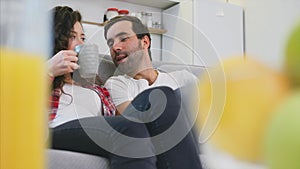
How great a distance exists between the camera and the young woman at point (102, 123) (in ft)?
2.25

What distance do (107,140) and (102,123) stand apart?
5 cm

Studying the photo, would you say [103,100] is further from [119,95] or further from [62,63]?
[62,63]

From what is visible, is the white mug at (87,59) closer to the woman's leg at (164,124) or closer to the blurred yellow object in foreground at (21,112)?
the woman's leg at (164,124)

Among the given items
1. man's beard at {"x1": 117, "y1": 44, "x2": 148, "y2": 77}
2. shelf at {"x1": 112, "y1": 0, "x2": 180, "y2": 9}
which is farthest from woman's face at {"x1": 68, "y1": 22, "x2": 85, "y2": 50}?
shelf at {"x1": 112, "y1": 0, "x2": 180, "y2": 9}

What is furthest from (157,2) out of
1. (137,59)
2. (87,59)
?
(137,59)

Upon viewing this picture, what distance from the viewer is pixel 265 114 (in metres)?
0.07

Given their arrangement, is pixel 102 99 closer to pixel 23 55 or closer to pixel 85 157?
pixel 85 157

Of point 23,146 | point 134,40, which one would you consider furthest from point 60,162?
point 23,146

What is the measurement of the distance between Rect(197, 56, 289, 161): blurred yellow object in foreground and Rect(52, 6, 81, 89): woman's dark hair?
1.05 metres

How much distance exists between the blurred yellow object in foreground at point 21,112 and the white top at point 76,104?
887 mm

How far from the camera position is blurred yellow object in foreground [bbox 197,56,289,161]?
0.22ft

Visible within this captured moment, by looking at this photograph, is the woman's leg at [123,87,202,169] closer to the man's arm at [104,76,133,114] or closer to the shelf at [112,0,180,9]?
the man's arm at [104,76,133,114]

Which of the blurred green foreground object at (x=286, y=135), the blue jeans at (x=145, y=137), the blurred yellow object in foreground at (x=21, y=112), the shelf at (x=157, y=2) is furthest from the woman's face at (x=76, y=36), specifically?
the shelf at (x=157, y=2)

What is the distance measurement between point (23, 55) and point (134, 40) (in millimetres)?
157
